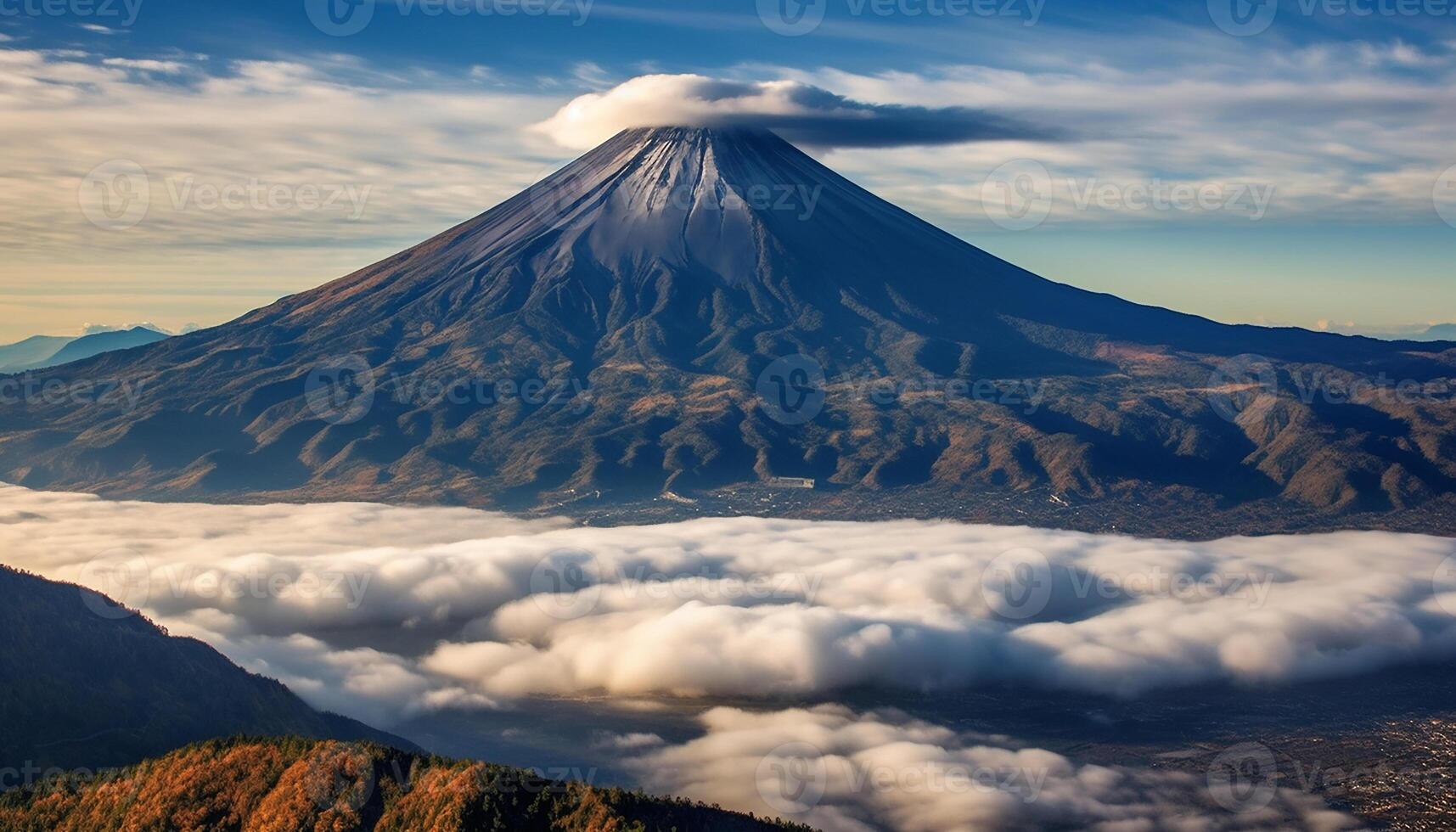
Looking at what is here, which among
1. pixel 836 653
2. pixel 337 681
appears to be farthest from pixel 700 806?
pixel 836 653

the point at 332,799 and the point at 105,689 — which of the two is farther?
the point at 105,689

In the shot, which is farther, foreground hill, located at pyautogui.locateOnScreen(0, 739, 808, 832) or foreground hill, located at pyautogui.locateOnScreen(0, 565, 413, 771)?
foreground hill, located at pyautogui.locateOnScreen(0, 565, 413, 771)

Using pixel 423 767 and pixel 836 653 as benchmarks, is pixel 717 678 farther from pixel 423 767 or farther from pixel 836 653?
pixel 423 767

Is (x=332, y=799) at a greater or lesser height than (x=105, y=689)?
lesser

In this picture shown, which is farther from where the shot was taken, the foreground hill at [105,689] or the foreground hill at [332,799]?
the foreground hill at [105,689]
